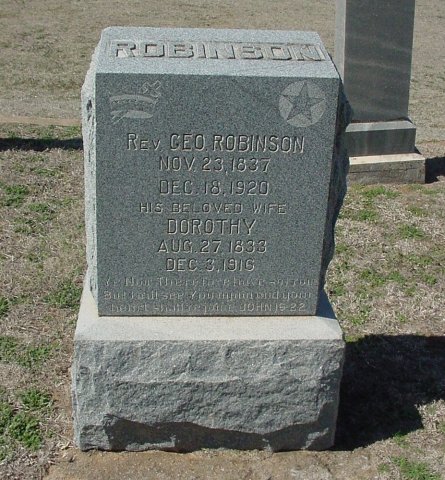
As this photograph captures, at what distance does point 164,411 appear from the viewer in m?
3.90

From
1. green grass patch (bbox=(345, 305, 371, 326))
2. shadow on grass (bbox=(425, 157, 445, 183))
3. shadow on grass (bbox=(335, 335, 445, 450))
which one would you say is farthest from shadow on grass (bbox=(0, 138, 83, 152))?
shadow on grass (bbox=(335, 335, 445, 450))

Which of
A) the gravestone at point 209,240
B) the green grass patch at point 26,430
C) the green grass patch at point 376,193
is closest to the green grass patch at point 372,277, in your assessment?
the green grass patch at point 376,193

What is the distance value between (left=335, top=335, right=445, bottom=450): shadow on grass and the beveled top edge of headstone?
1.85 meters

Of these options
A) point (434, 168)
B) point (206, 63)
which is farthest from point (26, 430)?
point (434, 168)

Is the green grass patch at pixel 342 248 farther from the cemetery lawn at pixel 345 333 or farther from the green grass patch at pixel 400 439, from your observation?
the green grass patch at pixel 400 439

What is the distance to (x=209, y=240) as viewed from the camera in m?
3.84

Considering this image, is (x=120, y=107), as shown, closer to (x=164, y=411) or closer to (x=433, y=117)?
(x=164, y=411)

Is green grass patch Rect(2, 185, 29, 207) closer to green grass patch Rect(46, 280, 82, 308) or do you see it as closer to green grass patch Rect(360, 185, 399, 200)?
green grass patch Rect(46, 280, 82, 308)

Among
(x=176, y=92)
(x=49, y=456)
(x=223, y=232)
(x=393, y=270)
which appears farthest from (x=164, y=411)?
(x=393, y=270)

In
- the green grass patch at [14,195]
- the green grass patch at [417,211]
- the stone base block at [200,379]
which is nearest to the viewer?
the stone base block at [200,379]

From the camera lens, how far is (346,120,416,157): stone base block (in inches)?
314

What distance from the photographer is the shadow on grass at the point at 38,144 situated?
27.4 feet

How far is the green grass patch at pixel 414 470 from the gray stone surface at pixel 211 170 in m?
0.86

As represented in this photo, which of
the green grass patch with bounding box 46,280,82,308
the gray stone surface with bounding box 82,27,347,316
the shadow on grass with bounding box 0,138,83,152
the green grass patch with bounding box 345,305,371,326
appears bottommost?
the shadow on grass with bounding box 0,138,83,152
